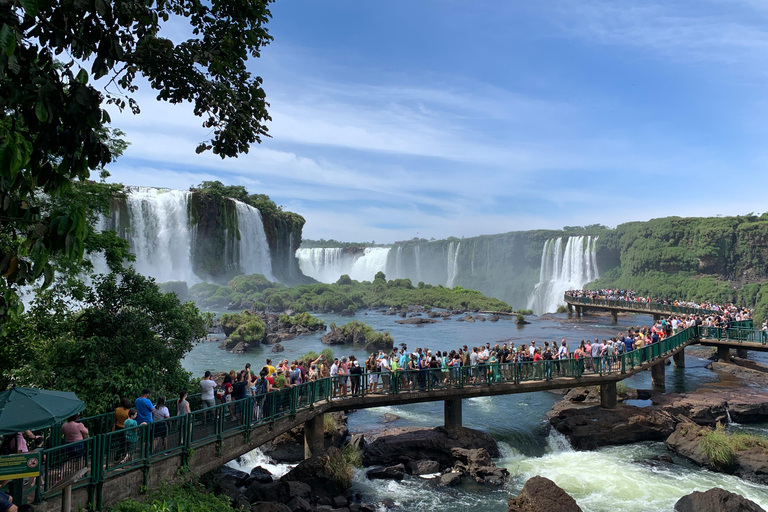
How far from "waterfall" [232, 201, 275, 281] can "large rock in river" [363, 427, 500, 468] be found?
5366cm

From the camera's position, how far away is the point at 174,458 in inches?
340

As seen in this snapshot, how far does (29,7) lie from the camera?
291 centimetres

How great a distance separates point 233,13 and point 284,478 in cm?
943

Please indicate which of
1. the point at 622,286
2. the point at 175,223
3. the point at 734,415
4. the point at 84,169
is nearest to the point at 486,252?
the point at 622,286

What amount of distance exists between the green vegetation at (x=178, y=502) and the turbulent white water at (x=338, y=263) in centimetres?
8039

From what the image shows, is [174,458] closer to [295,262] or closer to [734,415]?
[734,415]

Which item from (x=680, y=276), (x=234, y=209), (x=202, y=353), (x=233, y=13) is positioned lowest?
(x=202, y=353)

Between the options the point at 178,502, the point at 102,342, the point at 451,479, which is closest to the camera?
the point at 178,502

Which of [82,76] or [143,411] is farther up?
[82,76]

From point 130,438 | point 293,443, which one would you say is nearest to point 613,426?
point 293,443

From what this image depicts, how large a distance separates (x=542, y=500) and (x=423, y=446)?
4.50 metres

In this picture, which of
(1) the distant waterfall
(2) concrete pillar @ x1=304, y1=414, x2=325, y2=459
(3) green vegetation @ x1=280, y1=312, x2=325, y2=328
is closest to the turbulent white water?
(1) the distant waterfall

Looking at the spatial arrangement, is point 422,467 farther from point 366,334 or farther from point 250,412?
point 366,334

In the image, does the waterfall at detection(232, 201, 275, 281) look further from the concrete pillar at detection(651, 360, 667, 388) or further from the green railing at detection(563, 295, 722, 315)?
the concrete pillar at detection(651, 360, 667, 388)
